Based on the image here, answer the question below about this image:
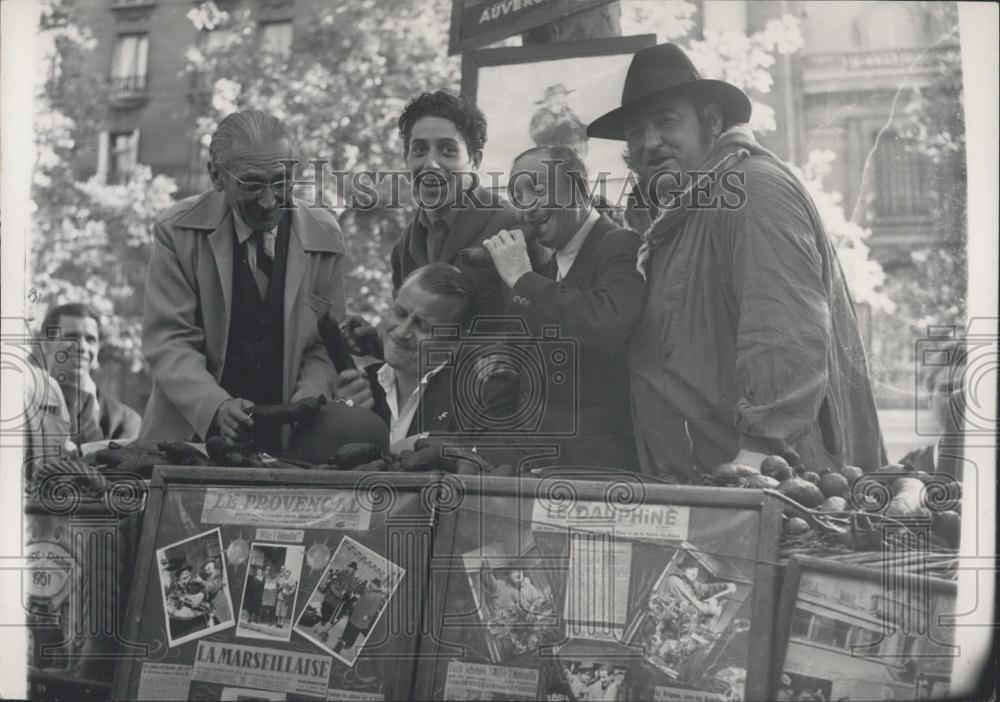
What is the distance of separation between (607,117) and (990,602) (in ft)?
7.41

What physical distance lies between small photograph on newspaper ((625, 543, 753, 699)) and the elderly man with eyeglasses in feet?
5.32

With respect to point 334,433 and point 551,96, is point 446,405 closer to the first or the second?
point 334,433

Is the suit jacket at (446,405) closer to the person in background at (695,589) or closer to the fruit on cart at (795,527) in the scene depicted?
the person in background at (695,589)

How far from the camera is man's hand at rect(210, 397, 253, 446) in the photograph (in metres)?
4.37

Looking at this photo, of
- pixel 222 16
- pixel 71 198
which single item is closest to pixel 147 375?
pixel 71 198

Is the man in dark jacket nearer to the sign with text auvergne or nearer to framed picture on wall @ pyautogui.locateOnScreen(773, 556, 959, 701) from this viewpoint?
the sign with text auvergne

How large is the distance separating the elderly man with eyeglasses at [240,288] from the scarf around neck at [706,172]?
128 centimetres

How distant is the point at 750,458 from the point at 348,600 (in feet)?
4.99

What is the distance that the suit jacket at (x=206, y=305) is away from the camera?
4.44 m

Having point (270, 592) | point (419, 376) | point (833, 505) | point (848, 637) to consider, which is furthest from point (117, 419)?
point (848, 637)

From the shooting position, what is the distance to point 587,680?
358 cm

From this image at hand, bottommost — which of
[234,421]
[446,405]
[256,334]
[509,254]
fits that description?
[234,421]

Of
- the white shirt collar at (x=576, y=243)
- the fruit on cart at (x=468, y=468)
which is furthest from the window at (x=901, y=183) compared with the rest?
the fruit on cart at (x=468, y=468)

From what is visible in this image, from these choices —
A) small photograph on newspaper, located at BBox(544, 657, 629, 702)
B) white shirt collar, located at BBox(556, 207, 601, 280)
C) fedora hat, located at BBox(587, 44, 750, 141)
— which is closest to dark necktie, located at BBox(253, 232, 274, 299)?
white shirt collar, located at BBox(556, 207, 601, 280)
